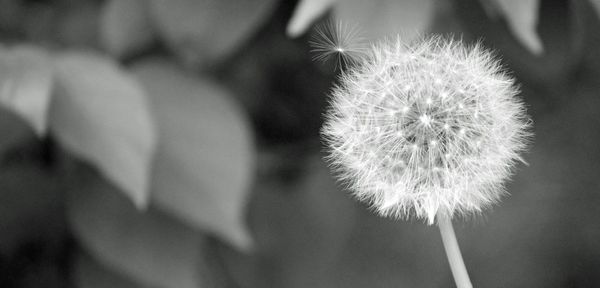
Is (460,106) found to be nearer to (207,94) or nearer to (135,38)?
(207,94)

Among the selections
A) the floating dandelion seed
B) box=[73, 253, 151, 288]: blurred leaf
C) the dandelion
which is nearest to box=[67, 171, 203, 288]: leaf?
Result: box=[73, 253, 151, 288]: blurred leaf

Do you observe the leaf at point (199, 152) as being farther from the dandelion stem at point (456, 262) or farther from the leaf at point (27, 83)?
the dandelion stem at point (456, 262)

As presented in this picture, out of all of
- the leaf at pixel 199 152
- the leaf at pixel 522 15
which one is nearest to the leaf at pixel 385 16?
the leaf at pixel 522 15

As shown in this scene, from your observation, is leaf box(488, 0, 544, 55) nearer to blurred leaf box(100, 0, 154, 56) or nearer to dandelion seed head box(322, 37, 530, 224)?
dandelion seed head box(322, 37, 530, 224)

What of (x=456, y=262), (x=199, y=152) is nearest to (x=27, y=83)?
(x=199, y=152)

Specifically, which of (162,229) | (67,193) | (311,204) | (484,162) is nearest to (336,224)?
(311,204)

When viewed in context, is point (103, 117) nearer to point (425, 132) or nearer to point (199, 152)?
point (199, 152)
